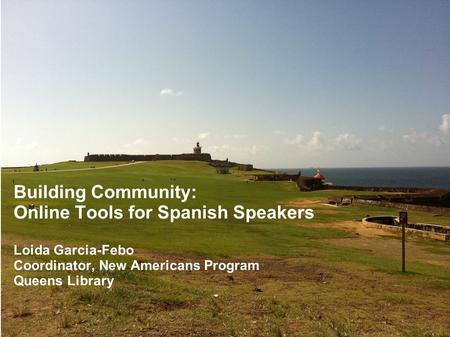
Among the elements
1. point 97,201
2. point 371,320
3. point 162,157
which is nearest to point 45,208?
point 97,201

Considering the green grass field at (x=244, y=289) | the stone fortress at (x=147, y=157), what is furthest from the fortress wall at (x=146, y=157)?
the green grass field at (x=244, y=289)

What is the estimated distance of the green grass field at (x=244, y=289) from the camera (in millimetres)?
10188

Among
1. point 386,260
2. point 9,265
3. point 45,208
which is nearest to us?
point 9,265

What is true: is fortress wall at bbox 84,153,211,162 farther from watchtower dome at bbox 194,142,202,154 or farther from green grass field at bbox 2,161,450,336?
green grass field at bbox 2,161,450,336

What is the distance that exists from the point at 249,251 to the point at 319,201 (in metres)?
28.1

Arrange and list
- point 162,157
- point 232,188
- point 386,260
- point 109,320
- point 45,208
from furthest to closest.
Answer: point 162,157 → point 232,188 → point 45,208 → point 386,260 → point 109,320

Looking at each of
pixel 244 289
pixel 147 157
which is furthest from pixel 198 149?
pixel 244 289

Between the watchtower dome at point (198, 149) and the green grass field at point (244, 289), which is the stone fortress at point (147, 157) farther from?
the green grass field at point (244, 289)

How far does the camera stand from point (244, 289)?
1401 cm

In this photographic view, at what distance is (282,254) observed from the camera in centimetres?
2062

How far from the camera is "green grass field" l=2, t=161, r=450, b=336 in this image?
401 inches

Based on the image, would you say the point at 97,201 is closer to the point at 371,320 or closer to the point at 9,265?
the point at 9,265

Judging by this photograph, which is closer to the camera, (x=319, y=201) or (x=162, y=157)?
(x=319, y=201)

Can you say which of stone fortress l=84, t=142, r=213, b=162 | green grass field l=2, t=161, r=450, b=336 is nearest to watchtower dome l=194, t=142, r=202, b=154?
stone fortress l=84, t=142, r=213, b=162
